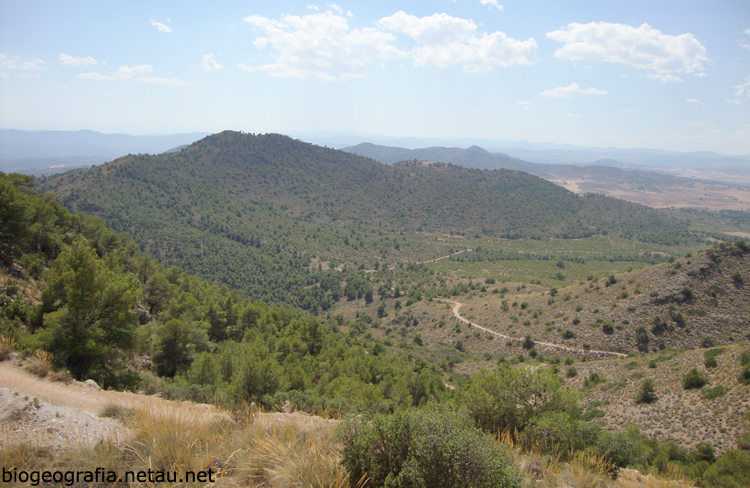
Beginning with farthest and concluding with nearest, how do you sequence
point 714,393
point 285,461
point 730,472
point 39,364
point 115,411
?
point 714,393, point 730,472, point 39,364, point 115,411, point 285,461

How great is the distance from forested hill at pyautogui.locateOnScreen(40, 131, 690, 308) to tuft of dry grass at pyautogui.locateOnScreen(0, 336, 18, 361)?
75.6m

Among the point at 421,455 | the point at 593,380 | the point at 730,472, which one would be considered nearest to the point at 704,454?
the point at 730,472

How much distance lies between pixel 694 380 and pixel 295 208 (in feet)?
445

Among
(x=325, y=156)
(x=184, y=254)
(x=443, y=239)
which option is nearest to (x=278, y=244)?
(x=184, y=254)

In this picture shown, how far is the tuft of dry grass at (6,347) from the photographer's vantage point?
1088 cm

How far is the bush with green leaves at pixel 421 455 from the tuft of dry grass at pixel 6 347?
12358mm

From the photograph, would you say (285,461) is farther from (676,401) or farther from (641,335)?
(641,335)

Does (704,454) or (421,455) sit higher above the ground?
(421,455)

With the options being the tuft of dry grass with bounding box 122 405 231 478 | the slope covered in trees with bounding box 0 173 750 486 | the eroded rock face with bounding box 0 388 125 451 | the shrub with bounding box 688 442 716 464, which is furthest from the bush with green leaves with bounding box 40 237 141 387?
the shrub with bounding box 688 442 716 464

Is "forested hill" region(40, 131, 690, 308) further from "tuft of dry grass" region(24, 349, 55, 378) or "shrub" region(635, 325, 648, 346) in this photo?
"tuft of dry grass" region(24, 349, 55, 378)

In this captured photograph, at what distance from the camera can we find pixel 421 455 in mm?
5379

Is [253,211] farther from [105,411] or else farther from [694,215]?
[694,215]

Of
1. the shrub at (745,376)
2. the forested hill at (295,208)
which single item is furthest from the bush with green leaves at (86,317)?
the forested hill at (295,208)

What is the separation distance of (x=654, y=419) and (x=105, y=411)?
1218 inches
